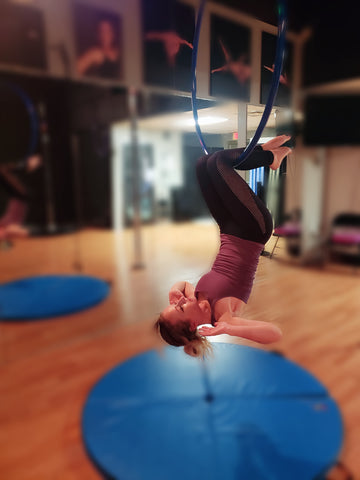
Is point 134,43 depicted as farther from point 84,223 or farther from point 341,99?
point 84,223

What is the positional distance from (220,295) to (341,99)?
2.43m

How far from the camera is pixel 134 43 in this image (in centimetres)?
265

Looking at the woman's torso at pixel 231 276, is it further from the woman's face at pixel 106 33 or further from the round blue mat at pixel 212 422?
the woman's face at pixel 106 33

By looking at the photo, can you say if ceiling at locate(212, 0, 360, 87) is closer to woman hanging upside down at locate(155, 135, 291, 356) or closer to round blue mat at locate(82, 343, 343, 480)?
woman hanging upside down at locate(155, 135, 291, 356)

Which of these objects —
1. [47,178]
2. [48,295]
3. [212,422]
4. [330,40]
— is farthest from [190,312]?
[47,178]

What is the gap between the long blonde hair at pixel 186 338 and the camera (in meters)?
0.36

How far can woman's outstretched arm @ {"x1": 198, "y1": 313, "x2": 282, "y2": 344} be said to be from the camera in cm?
34

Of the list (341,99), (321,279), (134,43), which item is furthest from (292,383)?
(134,43)

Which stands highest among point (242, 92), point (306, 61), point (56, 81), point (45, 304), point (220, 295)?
point (56, 81)

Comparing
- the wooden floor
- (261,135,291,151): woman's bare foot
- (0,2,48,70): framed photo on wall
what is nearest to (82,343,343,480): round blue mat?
the wooden floor

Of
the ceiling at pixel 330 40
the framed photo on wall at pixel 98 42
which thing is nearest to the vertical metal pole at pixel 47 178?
the framed photo on wall at pixel 98 42

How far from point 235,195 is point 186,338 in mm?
152

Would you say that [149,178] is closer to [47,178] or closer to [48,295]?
[47,178]

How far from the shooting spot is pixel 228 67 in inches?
14.5
